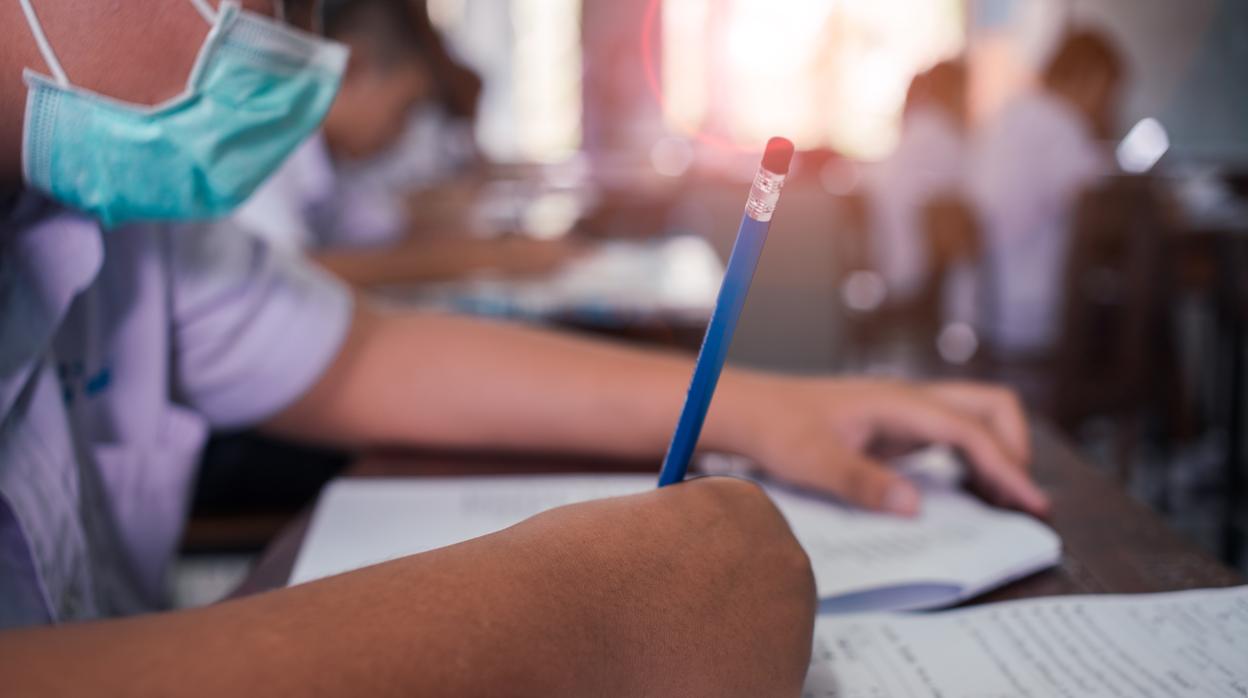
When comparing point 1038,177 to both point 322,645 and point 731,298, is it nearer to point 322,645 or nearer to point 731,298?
point 731,298

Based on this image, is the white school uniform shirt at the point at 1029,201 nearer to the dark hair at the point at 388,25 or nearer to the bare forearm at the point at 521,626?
the dark hair at the point at 388,25

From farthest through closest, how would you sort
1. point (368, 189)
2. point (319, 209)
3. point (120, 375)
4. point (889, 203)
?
point (889, 203), point (368, 189), point (319, 209), point (120, 375)

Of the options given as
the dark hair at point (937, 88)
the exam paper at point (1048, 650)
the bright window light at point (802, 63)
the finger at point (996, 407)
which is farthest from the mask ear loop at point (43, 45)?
the bright window light at point (802, 63)

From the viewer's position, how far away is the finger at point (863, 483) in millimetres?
598

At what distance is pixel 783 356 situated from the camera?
2699 millimetres

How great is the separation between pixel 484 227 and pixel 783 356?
913mm

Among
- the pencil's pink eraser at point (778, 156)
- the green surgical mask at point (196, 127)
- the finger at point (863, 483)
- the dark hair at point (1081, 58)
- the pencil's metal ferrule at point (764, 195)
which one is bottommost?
the finger at point (863, 483)

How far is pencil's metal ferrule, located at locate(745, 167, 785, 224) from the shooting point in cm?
33

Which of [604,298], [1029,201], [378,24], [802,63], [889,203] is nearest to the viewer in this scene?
[604,298]

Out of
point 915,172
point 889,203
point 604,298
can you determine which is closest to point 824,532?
point 604,298

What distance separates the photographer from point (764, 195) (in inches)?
13.3

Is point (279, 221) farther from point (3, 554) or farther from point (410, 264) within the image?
point (3, 554)

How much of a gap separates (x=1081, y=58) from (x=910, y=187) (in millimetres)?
685

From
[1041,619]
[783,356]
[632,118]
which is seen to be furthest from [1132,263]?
[632,118]
